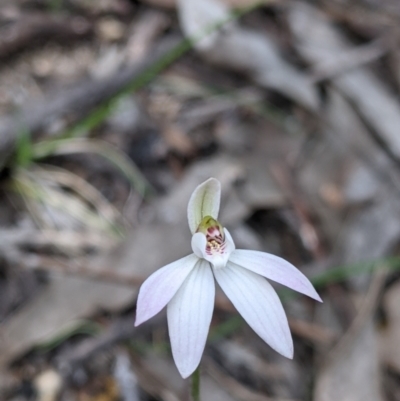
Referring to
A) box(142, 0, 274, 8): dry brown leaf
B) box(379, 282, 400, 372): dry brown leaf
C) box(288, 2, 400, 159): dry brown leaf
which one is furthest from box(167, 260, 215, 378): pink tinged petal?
box(142, 0, 274, 8): dry brown leaf

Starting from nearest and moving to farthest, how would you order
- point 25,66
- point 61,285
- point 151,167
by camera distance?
point 61,285 < point 151,167 < point 25,66

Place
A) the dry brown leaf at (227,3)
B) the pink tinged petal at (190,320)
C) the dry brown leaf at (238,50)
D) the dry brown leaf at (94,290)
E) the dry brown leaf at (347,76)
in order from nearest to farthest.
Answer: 1. the pink tinged petal at (190,320)
2. the dry brown leaf at (94,290)
3. the dry brown leaf at (347,76)
4. the dry brown leaf at (238,50)
5. the dry brown leaf at (227,3)

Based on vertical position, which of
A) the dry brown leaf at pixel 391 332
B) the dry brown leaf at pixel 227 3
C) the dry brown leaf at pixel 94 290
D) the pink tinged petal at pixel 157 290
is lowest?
the dry brown leaf at pixel 391 332

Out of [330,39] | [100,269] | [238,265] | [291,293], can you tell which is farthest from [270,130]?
[238,265]

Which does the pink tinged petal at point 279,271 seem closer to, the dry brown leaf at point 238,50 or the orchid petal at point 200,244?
the orchid petal at point 200,244

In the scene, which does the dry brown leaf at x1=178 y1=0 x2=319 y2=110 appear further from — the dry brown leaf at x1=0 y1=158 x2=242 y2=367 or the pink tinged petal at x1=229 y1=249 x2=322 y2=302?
the pink tinged petal at x1=229 y1=249 x2=322 y2=302

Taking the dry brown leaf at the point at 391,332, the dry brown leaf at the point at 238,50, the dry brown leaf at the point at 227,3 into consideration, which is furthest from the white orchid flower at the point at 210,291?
the dry brown leaf at the point at 227,3

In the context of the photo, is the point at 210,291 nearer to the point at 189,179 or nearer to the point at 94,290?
the point at 94,290

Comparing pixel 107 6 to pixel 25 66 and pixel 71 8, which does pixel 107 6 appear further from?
pixel 25 66
